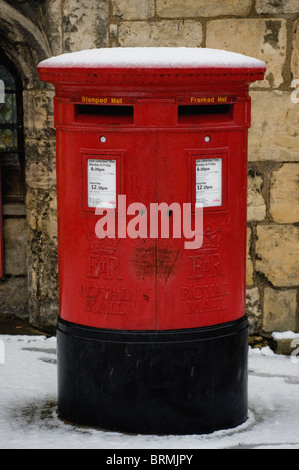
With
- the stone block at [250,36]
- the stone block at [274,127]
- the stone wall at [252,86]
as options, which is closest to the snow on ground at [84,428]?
the stone wall at [252,86]

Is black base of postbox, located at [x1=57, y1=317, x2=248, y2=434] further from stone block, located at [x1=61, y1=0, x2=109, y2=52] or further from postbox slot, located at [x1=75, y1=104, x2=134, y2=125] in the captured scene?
stone block, located at [x1=61, y1=0, x2=109, y2=52]

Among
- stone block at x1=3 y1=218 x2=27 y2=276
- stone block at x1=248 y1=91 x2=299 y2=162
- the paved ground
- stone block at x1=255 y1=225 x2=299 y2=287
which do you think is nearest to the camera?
stone block at x1=248 y1=91 x2=299 y2=162

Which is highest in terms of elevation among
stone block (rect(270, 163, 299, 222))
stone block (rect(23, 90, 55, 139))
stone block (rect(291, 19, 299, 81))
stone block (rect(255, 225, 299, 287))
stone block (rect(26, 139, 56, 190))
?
stone block (rect(291, 19, 299, 81))

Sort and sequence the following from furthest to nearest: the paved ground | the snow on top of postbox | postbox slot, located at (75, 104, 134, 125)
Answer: the paved ground, postbox slot, located at (75, 104, 134, 125), the snow on top of postbox

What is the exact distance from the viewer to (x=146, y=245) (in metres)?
3.64

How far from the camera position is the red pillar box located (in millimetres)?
3537

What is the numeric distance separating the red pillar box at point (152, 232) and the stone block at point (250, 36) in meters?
1.25

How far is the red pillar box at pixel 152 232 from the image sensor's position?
3.54 m

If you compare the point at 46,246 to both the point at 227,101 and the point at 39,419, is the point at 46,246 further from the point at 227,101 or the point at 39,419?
the point at 227,101

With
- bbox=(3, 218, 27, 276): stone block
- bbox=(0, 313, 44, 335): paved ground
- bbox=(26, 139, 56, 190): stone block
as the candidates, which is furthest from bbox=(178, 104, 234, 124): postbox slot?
bbox=(0, 313, 44, 335): paved ground

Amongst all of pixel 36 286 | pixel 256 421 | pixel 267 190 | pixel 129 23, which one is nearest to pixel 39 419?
pixel 256 421

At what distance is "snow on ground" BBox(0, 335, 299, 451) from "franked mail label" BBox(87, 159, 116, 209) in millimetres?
1046

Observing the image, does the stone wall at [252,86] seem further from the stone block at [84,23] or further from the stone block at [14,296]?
the stone block at [14,296]

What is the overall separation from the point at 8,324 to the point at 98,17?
211 cm
